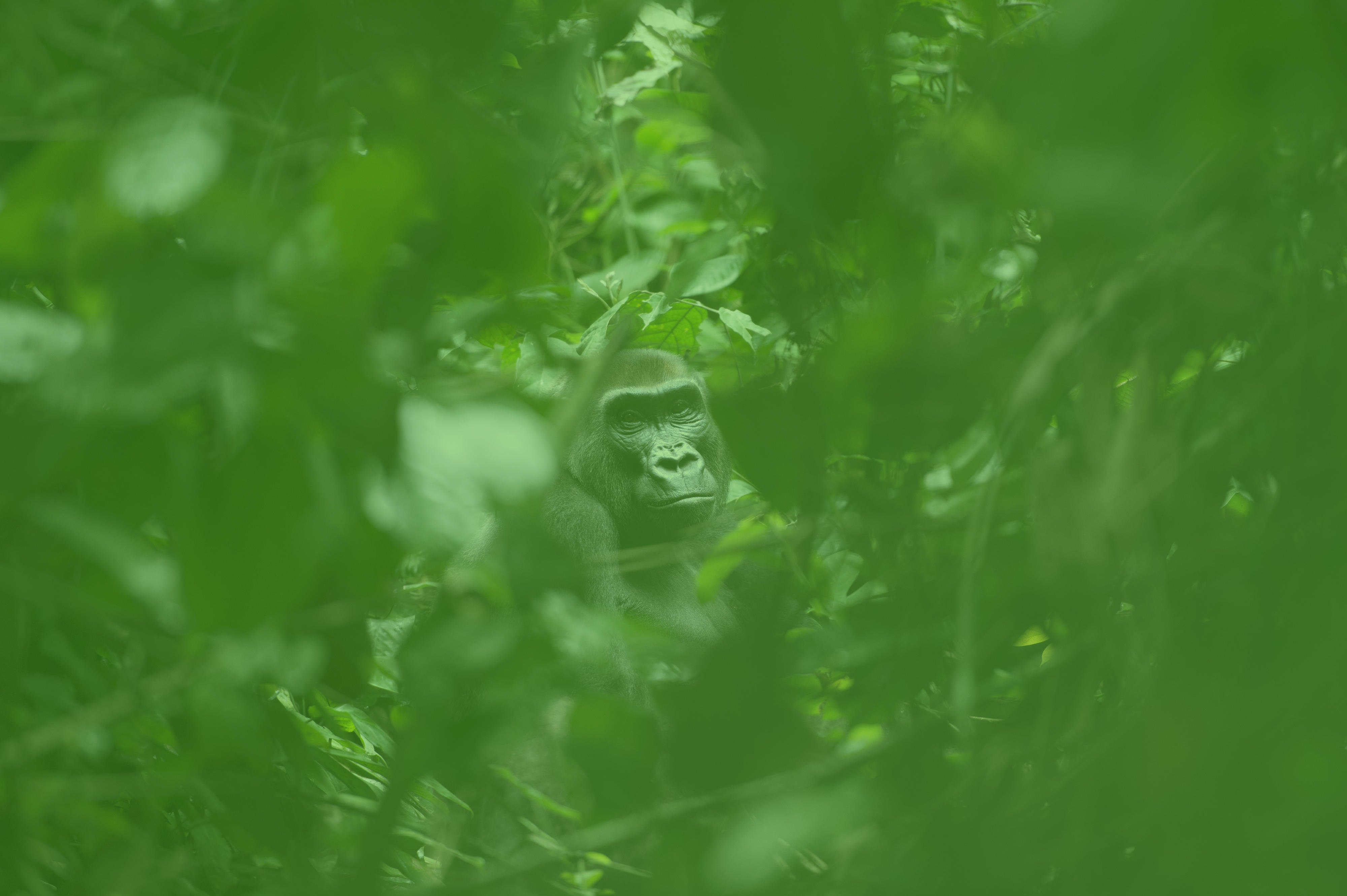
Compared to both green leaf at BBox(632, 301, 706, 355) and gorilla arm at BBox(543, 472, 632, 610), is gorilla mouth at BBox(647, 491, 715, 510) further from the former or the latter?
green leaf at BBox(632, 301, 706, 355)

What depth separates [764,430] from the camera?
0.76 m

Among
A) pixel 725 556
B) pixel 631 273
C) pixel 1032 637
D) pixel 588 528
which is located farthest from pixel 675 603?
pixel 725 556

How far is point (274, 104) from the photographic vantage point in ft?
2.48

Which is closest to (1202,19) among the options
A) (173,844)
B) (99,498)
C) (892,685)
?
(892,685)

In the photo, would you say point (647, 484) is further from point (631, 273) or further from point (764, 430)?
point (764, 430)

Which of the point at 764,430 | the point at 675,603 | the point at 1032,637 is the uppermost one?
the point at 764,430

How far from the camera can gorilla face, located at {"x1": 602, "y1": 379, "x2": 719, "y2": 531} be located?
3.02 metres

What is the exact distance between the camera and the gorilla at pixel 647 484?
3.04 meters

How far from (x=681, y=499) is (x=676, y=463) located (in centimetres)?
11

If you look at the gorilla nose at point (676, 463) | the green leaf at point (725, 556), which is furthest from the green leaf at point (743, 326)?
the green leaf at point (725, 556)

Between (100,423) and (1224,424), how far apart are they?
0.85 metres

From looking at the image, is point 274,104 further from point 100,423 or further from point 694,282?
point 694,282

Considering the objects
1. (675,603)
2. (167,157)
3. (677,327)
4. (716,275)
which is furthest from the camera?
(675,603)

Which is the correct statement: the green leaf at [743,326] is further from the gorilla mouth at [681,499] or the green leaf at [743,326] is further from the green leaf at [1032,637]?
the green leaf at [1032,637]
